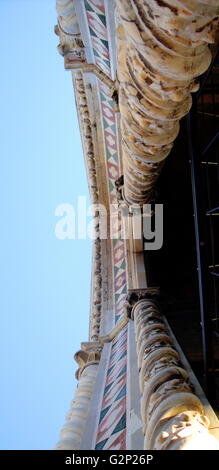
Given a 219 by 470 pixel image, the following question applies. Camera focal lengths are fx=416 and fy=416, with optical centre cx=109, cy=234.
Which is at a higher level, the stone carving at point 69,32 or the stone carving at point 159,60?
the stone carving at point 69,32

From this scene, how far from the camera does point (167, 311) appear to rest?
16.4 ft

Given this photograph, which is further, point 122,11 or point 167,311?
point 167,311

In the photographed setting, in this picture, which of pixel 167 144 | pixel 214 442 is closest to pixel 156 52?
pixel 167 144

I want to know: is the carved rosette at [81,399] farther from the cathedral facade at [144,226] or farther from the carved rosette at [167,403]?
the carved rosette at [167,403]

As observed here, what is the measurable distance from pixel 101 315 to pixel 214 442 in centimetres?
358

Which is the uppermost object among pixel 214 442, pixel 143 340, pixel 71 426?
pixel 143 340

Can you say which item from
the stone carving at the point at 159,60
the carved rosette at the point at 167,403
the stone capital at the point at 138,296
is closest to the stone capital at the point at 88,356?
the stone capital at the point at 138,296

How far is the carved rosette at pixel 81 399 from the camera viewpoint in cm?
242

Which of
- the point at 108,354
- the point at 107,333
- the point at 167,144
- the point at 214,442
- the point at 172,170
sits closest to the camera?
the point at 214,442

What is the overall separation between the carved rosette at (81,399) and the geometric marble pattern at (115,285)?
0.48 feet

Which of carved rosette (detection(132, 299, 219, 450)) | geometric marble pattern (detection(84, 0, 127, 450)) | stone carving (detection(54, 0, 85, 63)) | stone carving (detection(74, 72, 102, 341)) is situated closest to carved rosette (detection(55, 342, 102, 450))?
geometric marble pattern (detection(84, 0, 127, 450))

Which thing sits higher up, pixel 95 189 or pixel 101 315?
pixel 95 189

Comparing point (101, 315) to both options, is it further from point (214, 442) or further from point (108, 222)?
point (214, 442)

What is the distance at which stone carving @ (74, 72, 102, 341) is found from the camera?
4.71 meters
